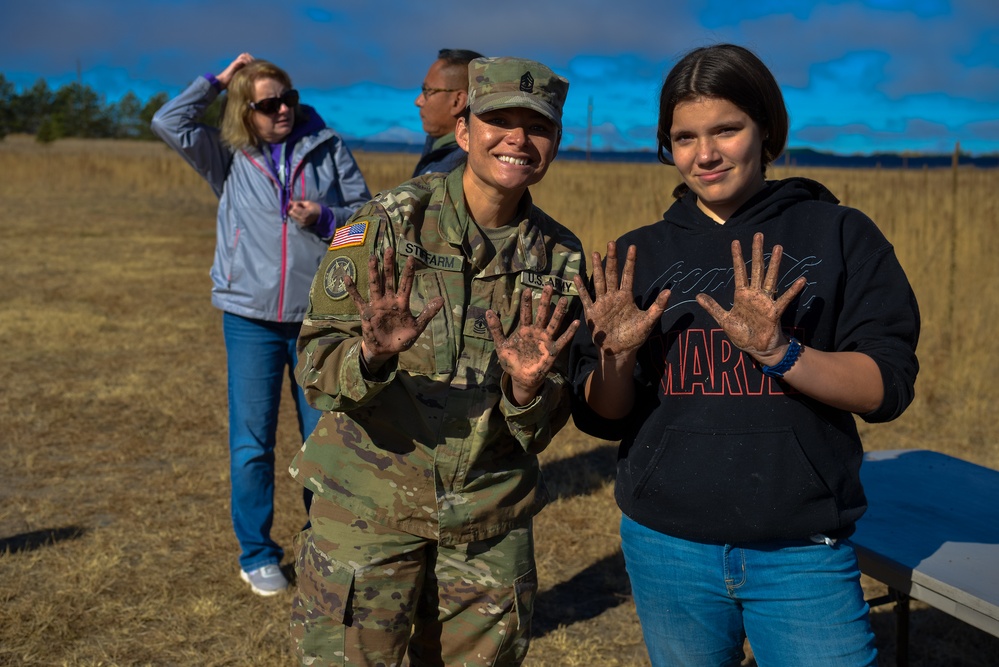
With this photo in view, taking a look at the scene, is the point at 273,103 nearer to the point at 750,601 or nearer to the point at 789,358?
the point at 789,358

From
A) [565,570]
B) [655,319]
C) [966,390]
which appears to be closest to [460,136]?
[655,319]

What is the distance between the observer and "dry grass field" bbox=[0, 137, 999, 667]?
3.56m

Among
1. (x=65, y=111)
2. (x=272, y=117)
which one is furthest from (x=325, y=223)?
(x=65, y=111)

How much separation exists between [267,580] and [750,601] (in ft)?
8.41

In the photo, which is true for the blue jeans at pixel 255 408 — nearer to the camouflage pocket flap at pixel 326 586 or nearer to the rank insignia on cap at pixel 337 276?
the camouflage pocket flap at pixel 326 586

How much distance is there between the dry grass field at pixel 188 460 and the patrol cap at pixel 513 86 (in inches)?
88.5

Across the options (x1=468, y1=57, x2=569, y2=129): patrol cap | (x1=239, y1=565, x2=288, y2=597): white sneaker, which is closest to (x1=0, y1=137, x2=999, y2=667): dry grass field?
(x1=239, y1=565, x2=288, y2=597): white sneaker

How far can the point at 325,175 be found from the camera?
149 inches

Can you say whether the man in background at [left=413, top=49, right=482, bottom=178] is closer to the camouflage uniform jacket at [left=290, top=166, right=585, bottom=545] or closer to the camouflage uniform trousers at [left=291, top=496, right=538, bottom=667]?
the camouflage uniform jacket at [left=290, top=166, right=585, bottom=545]

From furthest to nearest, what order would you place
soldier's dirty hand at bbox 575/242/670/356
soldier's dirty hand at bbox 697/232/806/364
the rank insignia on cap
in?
1. the rank insignia on cap
2. soldier's dirty hand at bbox 575/242/670/356
3. soldier's dirty hand at bbox 697/232/806/364

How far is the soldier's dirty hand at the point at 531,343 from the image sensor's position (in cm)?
189

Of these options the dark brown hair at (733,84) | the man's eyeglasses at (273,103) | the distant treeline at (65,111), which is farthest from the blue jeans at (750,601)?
the distant treeline at (65,111)

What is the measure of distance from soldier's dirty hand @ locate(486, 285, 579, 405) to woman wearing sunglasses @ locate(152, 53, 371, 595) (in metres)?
1.81

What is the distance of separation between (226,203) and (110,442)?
2.73m
